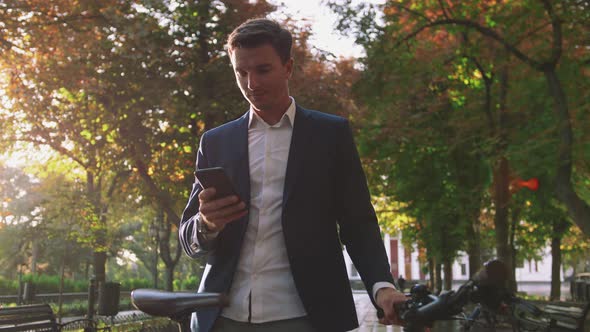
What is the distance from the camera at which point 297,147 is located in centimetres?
247

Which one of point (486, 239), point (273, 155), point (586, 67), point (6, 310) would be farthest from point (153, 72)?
point (486, 239)

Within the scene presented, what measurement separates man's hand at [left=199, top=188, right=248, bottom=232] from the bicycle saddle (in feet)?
0.77

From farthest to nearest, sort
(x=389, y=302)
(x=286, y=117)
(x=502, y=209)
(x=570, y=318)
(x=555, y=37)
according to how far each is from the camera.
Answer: (x=502, y=209) < (x=555, y=37) < (x=570, y=318) < (x=286, y=117) < (x=389, y=302)

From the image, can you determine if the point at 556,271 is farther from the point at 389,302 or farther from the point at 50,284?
the point at 389,302

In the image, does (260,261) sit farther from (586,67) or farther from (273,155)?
(586,67)

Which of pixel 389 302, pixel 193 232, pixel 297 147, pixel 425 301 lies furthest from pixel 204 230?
pixel 425 301

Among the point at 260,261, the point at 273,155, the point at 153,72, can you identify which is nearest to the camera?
the point at 260,261

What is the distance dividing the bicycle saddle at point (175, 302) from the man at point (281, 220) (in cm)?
20

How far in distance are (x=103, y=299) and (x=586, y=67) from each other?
10.7 meters

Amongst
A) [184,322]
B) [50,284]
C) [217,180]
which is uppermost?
[217,180]

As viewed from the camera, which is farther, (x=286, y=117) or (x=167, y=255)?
(x=167, y=255)

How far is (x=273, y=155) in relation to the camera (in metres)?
2.50

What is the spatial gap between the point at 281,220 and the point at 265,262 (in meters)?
0.15

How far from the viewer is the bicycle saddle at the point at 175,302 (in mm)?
2090
